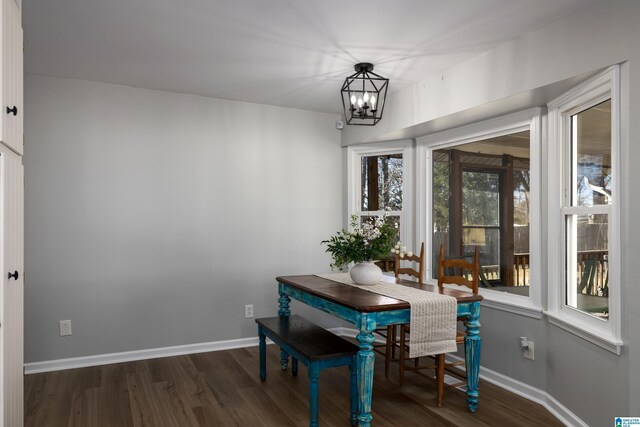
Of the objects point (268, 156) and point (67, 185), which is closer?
point (67, 185)

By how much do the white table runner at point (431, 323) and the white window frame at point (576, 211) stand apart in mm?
745

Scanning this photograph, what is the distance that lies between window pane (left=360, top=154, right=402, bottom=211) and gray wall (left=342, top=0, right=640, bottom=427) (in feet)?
2.54

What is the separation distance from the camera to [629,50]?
2332 millimetres

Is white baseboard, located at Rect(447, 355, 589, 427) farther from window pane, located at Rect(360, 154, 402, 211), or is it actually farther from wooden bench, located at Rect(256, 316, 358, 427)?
window pane, located at Rect(360, 154, 402, 211)

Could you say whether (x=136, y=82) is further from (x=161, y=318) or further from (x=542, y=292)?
(x=542, y=292)

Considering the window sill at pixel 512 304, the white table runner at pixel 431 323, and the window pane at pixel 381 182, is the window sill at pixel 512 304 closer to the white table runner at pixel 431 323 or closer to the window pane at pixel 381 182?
the white table runner at pixel 431 323

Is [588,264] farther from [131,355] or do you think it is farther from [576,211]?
[131,355]

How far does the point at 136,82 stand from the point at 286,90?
130 centimetres

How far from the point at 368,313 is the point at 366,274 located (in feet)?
2.42

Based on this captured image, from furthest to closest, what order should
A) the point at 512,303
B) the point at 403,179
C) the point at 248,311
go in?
the point at 403,179 < the point at 248,311 < the point at 512,303

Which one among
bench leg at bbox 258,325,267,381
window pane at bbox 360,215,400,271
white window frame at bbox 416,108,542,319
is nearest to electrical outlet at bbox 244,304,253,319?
bench leg at bbox 258,325,267,381

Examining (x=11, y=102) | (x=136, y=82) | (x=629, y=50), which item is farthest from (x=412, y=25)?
(x=136, y=82)

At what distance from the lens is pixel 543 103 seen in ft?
10.6

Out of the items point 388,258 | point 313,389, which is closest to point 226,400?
point 313,389
